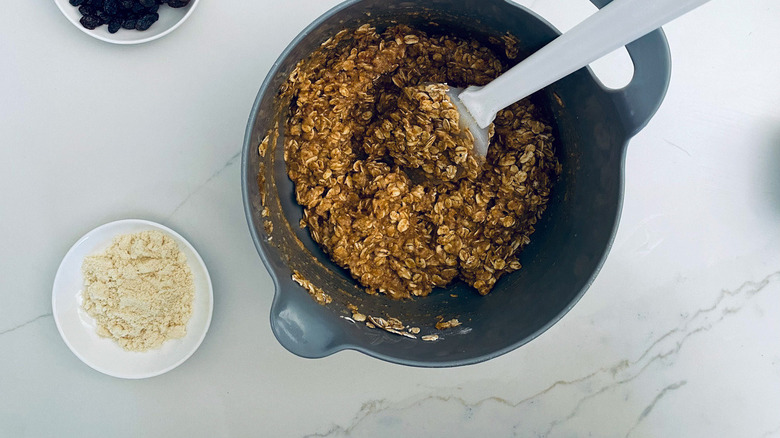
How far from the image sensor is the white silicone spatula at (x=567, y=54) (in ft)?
2.50

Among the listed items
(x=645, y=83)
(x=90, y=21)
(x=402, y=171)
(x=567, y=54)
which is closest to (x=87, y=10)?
(x=90, y=21)

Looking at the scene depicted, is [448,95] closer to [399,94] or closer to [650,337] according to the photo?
[399,94]

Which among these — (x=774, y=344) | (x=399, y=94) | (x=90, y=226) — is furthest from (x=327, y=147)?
(x=774, y=344)

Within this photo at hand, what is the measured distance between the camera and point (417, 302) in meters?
1.22

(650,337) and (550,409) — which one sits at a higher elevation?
(650,337)

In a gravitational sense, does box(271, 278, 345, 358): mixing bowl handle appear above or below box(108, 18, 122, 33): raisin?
below

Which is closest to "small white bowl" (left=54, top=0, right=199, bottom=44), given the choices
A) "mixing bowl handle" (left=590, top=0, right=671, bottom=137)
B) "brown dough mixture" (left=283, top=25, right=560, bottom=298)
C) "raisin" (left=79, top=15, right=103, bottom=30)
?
"raisin" (left=79, top=15, right=103, bottom=30)

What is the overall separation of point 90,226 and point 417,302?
0.74 m

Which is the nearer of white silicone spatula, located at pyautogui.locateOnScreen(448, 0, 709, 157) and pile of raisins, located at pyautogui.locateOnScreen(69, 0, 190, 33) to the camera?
white silicone spatula, located at pyautogui.locateOnScreen(448, 0, 709, 157)

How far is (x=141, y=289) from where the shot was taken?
1.29m

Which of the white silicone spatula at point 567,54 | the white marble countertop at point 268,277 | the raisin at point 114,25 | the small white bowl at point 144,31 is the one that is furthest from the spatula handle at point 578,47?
the raisin at point 114,25

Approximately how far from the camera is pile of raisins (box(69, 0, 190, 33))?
50.1 inches

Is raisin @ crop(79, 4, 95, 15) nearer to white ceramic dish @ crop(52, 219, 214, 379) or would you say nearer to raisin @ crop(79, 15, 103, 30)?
raisin @ crop(79, 15, 103, 30)

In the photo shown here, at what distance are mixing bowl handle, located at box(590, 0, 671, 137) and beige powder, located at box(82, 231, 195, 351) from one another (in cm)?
91
